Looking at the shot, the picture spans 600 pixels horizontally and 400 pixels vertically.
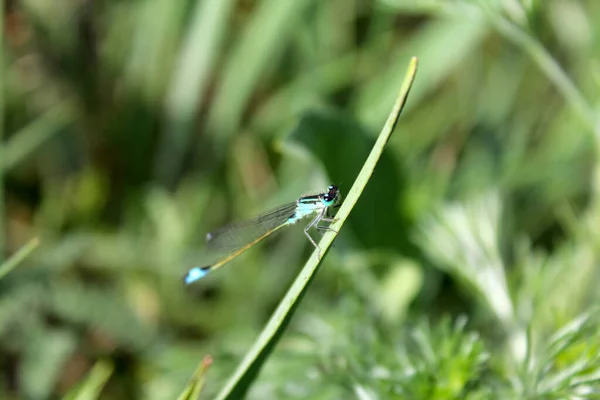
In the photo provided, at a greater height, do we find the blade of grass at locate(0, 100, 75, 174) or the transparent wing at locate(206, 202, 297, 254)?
the blade of grass at locate(0, 100, 75, 174)

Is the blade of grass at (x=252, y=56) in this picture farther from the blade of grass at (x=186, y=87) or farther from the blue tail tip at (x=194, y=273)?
the blue tail tip at (x=194, y=273)

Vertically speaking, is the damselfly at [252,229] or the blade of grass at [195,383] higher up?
the damselfly at [252,229]

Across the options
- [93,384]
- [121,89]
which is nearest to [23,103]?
[121,89]

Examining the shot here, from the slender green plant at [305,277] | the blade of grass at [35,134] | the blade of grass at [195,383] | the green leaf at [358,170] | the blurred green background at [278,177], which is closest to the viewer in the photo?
Result: the slender green plant at [305,277]

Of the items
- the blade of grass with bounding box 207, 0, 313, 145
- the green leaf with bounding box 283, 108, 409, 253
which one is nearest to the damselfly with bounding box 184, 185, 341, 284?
the green leaf with bounding box 283, 108, 409, 253

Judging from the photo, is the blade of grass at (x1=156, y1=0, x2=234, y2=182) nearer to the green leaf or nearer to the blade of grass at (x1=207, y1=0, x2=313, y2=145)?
the blade of grass at (x1=207, y1=0, x2=313, y2=145)

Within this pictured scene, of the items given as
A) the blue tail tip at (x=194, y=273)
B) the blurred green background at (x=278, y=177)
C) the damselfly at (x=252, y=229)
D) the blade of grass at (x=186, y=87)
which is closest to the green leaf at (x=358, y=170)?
the blurred green background at (x=278, y=177)
